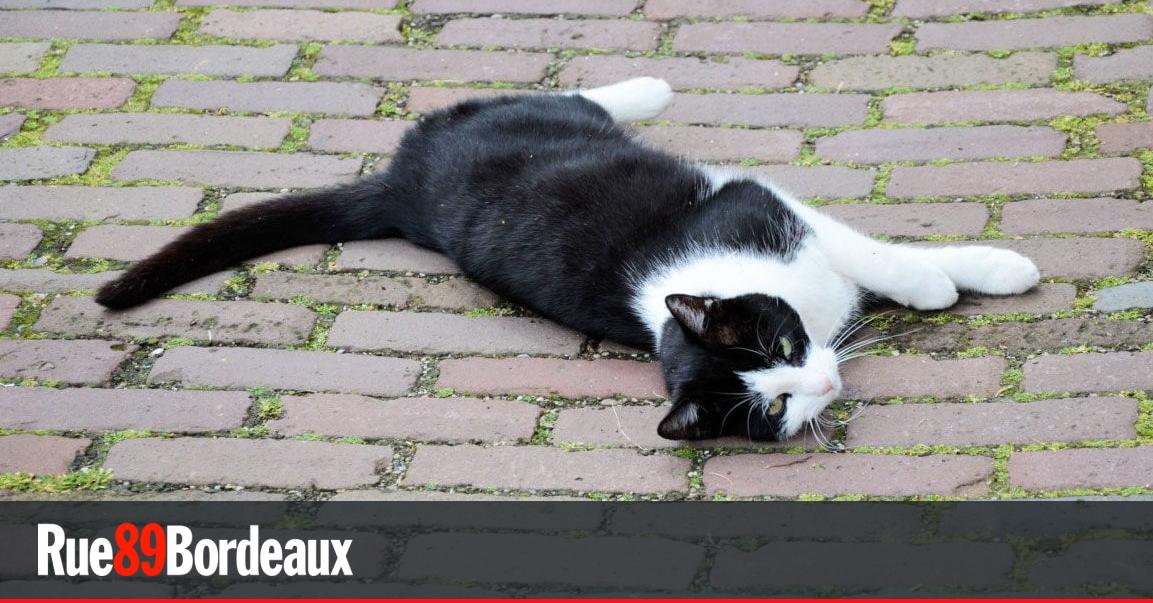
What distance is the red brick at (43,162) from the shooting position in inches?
162

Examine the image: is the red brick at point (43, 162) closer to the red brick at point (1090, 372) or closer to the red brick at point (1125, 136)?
the red brick at point (1090, 372)

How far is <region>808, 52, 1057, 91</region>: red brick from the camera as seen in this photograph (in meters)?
4.04

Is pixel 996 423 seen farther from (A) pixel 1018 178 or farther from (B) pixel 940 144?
(B) pixel 940 144

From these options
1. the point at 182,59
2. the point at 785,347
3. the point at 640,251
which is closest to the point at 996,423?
the point at 785,347

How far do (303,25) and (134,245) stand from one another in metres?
1.19

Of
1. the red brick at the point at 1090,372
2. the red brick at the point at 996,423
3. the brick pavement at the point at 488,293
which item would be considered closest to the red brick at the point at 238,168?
the brick pavement at the point at 488,293

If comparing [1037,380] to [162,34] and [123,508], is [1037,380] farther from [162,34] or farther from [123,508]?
[162,34]

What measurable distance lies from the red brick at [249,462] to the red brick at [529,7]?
1996 mm

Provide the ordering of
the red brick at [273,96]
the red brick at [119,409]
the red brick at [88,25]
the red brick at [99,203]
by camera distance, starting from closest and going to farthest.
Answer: the red brick at [119,409]
the red brick at [99,203]
the red brick at [273,96]
the red brick at [88,25]

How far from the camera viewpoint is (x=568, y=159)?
3646 mm

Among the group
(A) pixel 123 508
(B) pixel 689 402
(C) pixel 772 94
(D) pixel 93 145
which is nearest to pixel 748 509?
(B) pixel 689 402

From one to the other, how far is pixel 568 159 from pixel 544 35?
0.97m

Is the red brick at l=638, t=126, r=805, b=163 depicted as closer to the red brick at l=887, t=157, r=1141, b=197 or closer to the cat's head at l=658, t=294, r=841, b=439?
the red brick at l=887, t=157, r=1141, b=197

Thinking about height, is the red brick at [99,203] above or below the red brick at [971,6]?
below
